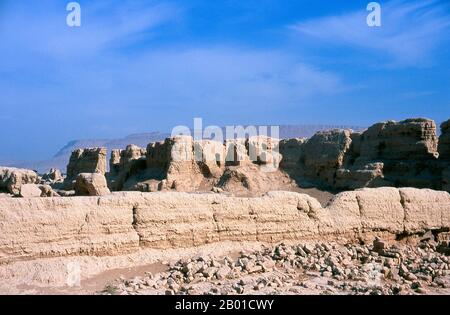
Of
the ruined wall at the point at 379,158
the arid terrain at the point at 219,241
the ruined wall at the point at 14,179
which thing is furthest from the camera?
the ruined wall at the point at 379,158

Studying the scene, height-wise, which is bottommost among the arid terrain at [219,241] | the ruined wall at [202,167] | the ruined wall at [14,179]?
the arid terrain at [219,241]

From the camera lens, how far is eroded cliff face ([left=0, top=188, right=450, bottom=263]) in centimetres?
638

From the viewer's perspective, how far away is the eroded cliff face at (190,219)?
6383 millimetres

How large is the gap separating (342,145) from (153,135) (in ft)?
431

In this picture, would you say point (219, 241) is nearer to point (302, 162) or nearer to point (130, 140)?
point (302, 162)

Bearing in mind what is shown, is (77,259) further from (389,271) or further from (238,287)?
(389,271)

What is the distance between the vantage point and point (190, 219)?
7539mm

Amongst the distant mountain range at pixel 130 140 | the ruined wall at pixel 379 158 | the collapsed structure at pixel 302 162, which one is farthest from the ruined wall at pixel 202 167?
the distant mountain range at pixel 130 140

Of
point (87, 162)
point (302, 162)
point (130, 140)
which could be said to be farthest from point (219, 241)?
point (130, 140)

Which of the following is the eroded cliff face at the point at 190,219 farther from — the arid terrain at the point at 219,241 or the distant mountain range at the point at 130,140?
the distant mountain range at the point at 130,140

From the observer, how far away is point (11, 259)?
20.2ft

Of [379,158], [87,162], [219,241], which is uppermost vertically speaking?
[87,162]

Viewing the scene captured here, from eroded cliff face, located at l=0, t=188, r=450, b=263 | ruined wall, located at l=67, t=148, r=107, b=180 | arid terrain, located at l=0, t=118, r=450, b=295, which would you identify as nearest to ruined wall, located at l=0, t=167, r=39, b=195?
arid terrain, located at l=0, t=118, r=450, b=295

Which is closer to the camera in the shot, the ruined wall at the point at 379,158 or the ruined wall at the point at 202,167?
the ruined wall at the point at 379,158
